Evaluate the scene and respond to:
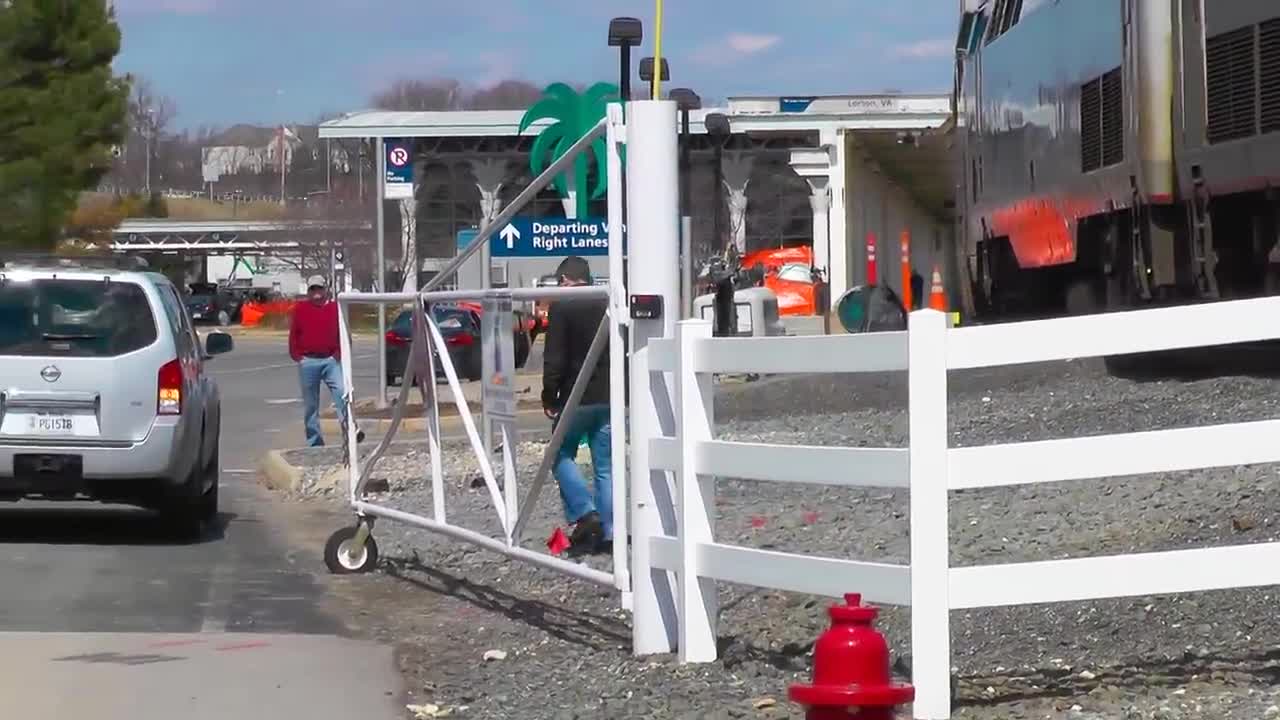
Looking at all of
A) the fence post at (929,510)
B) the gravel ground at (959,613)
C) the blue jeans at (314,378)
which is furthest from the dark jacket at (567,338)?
the blue jeans at (314,378)

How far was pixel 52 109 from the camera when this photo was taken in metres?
36.4

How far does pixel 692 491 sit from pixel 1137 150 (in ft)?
21.1

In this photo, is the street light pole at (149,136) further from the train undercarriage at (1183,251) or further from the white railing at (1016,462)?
the white railing at (1016,462)

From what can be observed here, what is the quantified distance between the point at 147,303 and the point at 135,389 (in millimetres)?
613

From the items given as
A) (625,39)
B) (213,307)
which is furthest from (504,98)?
(625,39)

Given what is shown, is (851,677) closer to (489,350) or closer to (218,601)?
(489,350)

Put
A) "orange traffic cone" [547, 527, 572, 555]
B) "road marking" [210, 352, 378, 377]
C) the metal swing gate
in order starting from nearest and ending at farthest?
the metal swing gate
"orange traffic cone" [547, 527, 572, 555]
"road marking" [210, 352, 378, 377]

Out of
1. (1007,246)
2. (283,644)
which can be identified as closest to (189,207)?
(1007,246)

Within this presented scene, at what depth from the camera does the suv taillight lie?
40.1ft

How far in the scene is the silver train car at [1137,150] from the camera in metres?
11.5

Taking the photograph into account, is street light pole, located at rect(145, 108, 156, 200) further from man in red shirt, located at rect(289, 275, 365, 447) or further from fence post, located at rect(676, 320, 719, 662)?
fence post, located at rect(676, 320, 719, 662)

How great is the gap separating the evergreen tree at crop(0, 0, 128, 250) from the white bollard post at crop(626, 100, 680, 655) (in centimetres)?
2897

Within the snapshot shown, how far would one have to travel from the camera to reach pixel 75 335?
12.2m

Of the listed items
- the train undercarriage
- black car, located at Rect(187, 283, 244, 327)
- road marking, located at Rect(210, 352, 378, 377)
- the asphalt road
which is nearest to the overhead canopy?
road marking, located at Rect(210, 352, 378, 377)
